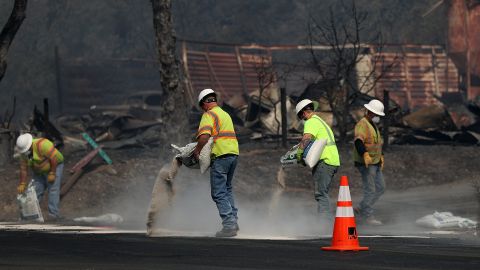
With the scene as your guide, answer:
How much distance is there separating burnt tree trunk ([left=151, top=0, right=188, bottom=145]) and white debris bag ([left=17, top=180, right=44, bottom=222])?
4.81 meters

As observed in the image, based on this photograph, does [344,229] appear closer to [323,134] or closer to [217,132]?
[217,132]

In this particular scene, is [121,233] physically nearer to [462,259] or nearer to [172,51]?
[462,259]

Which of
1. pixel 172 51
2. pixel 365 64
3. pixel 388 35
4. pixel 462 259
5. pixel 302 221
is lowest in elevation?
pixel 462 259

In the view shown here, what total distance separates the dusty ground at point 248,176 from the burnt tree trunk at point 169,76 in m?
0.82

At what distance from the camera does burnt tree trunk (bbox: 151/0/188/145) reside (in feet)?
73.7

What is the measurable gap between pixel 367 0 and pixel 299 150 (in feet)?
133

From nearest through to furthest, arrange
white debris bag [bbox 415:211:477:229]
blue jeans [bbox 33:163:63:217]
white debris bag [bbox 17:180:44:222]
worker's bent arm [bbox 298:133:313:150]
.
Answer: worker's bent arm [bbox 298:133:313:150]
white debris bag [bbox 415:211:477:229]
white debris bag [bbox 17:180:44:222]
blue jeans [bbox 33:163:63:217]

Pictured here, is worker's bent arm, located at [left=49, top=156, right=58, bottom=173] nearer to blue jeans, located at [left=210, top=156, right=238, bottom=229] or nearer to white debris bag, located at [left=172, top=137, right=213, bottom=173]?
white debris bag, located at [left=172, top=137, right=213, bottom=173]

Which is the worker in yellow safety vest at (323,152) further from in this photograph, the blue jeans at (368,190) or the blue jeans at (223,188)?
the blue jeans at (368,190)

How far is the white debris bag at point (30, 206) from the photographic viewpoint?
1830 centimetres

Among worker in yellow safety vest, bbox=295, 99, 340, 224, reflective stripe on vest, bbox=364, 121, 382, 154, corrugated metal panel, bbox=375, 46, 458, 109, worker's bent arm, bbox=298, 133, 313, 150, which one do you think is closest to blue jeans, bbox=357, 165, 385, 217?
reflective stripe on vest, bbox=364, 121, 382, 154

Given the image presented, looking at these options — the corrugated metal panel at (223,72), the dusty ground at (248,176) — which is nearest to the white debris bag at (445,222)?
the dusty ground at (248,176)

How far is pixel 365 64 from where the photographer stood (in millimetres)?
36688

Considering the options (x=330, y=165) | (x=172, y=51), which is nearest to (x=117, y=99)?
(x=172, y=51)
